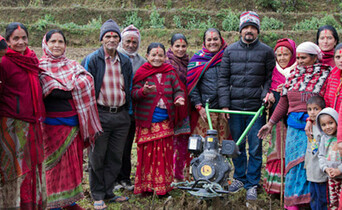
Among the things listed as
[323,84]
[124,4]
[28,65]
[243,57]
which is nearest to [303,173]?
[323,84]

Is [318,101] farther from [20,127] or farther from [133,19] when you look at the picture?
[133,19]

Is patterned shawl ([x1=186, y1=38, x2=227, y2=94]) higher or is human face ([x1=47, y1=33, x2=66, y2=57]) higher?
human face ([x1=47, y1=33, x2=66, y2=57])

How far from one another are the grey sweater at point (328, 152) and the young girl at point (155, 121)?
1.58m

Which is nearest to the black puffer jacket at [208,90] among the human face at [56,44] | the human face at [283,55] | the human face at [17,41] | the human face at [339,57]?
the human face at [283,55]

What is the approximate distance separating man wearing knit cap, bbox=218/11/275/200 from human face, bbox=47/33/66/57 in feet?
6.03

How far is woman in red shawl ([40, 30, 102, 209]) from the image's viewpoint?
12.1 ft

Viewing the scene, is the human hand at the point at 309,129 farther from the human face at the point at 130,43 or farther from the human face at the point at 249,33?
the human face at the point at 130,43

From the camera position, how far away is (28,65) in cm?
339

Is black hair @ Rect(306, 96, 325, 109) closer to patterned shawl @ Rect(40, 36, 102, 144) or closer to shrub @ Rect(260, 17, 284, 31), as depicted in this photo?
patterned shawl @ Rect(40, 36, 102, 144)

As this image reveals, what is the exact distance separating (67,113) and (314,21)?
11.2 meters

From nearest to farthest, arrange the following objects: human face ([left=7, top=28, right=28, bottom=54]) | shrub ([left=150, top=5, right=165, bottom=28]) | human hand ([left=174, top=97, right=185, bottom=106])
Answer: human face ([left=7, top=28, right=28, bottom=54])
human hand ([left=174, top=97, right=185, bottom=106])
shrub ([left=150, top=5, right=165, bottom=28])

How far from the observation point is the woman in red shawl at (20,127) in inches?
128

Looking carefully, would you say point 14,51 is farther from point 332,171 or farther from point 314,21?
point 314,21

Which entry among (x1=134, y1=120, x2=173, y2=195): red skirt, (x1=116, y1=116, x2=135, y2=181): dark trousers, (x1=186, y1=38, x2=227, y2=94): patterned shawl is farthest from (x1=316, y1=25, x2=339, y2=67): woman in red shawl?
(x1=116, y1=116, x2=135, y2=181): dark trousers
